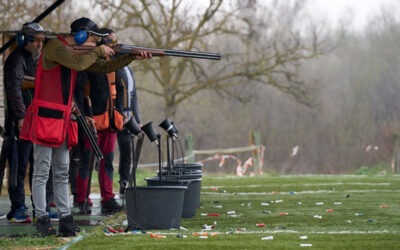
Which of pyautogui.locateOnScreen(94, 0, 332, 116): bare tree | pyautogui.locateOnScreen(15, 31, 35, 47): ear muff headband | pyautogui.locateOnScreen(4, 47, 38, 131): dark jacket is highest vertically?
pyautogui.locateOnScreen(94, 0, 332, 116): bare tree

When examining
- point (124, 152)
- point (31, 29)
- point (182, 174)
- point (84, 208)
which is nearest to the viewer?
point (31, 29)

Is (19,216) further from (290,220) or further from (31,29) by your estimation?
(290,220)

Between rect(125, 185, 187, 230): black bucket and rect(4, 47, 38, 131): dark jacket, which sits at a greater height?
rect(4, 47, 38, 131): dark jacket

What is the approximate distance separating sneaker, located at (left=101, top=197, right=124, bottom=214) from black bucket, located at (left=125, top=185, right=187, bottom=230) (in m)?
1.44

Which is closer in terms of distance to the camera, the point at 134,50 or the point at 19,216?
the point at 134,50

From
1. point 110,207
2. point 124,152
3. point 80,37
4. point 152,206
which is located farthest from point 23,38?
point 124,152

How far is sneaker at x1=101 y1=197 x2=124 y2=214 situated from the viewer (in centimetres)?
695

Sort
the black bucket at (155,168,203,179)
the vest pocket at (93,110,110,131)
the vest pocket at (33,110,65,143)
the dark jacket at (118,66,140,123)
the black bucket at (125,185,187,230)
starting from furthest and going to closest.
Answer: the dark jacket at (118,66,140,123)
the vest pocket at (93,110,110,131)
the black bucket at (155,168,203,179)
the black bucket at (125,185,187,230)
the vest pocket at (33,110,65,143)

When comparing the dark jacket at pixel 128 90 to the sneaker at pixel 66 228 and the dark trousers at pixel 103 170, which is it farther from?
the sneaker at pixel 66 228

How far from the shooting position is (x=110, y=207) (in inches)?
277

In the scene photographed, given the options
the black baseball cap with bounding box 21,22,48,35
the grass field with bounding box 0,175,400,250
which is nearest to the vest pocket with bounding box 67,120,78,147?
the grass field with bounding box 0,175,400,250

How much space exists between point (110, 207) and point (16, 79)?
1786 millimetres

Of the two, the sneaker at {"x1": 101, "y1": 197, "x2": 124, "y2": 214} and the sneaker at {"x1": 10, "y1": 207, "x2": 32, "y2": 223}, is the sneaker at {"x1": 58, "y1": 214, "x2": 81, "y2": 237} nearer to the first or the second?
the sneaker at {"x1": 10, "y1": 207, "x2": 32, "y2": 223}

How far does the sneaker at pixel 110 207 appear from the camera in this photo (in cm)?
695
